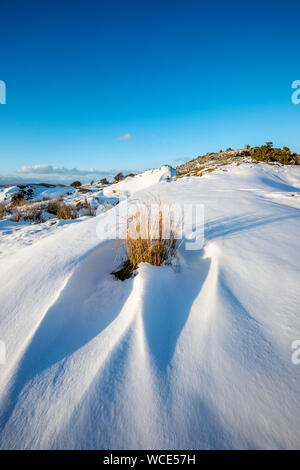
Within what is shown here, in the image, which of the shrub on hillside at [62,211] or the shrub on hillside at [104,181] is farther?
the shrub on hillside at [104,181]

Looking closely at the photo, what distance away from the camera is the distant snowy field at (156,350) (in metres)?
0.71

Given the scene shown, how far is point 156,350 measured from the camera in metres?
1.00

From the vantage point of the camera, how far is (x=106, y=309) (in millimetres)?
1413

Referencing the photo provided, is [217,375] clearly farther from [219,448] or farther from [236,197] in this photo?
[236,197]

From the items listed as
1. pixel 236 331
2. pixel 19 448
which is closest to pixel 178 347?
pixel 236 331

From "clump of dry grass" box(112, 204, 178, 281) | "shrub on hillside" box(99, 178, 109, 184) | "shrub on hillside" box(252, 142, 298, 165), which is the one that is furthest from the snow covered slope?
"clump of dry grass" box(112, 204, 178, 281)

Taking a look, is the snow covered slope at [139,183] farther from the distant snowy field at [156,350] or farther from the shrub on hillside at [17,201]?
the distant snowy field at [156,350]

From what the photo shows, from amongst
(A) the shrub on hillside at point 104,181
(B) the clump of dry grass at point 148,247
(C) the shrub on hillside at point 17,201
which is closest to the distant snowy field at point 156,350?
(B) the clump of dry grass at point 148,247

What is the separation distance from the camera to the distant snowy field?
0.71 metres

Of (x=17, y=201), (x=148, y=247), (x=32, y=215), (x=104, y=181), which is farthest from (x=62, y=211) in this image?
(x=104, y=181)

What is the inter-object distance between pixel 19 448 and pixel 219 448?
0.79 meters

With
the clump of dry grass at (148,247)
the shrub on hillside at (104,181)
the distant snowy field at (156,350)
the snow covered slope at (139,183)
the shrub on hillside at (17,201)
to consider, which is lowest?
the distant snowy field at (156,350)

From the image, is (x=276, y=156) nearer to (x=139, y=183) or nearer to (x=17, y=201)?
Answer: (x=139, y=183)

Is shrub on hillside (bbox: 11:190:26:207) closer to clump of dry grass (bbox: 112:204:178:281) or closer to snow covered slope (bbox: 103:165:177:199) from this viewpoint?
snow covered slope (bbox: 103:165:177:199)
